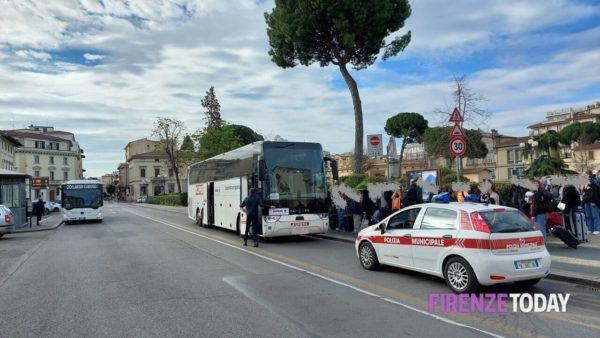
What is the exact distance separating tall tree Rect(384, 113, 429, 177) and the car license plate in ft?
194

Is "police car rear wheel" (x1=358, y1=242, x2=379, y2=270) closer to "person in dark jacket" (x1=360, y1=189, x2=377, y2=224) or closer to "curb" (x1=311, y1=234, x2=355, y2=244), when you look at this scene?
"curb" (x1=311, y1=234, x2=355, y2=244)

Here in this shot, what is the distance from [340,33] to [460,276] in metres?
19.1

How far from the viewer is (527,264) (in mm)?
7332

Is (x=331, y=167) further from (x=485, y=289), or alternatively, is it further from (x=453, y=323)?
(x=453, y=323)

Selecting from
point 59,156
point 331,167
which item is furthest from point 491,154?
point 59,156

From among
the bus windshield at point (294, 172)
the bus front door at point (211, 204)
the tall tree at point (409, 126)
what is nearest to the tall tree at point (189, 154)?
the tall tree at point (409, 126)

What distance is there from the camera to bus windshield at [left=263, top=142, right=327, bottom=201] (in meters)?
14.7

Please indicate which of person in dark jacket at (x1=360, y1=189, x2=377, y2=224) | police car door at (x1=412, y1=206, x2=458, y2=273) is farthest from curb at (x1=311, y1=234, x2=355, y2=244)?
police car door at (x1=412, y1=206, x2=458, y2=273)

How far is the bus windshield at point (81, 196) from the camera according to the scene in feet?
93.4

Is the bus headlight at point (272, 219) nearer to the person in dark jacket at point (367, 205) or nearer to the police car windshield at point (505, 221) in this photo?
the person in dark jacket at point (367, 205)

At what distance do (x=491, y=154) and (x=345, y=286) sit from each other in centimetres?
7768

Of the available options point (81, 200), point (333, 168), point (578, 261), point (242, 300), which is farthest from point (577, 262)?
point (81, 200)

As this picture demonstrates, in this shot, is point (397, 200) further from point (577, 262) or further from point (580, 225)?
A: point (577, 262)

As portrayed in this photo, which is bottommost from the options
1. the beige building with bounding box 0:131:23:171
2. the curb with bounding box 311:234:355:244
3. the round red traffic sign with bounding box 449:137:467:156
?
the curb with bounding box 311:234:355:244
